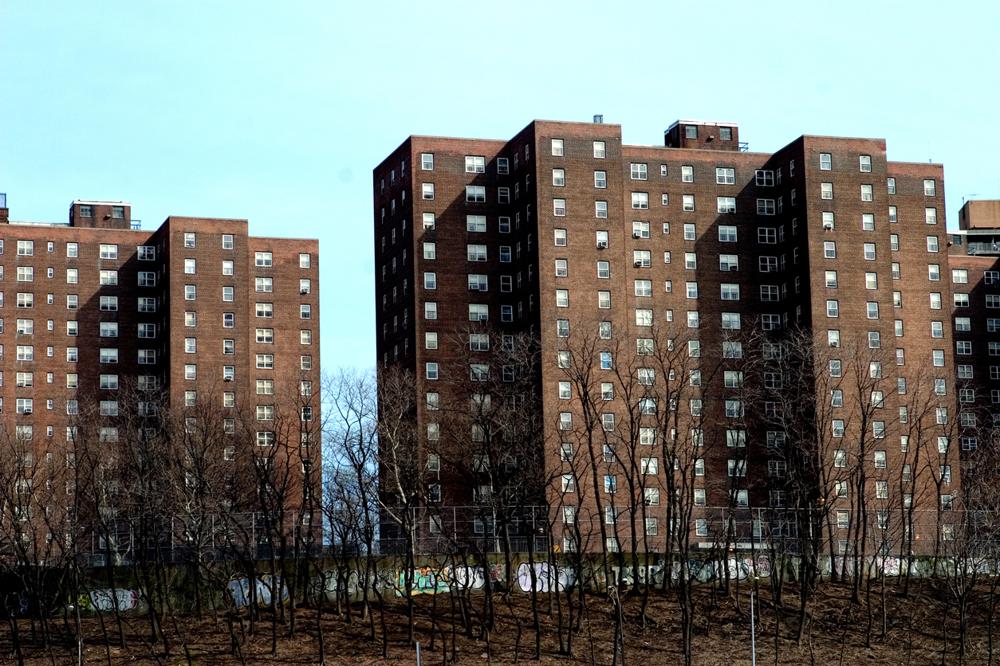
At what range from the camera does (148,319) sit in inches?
7717

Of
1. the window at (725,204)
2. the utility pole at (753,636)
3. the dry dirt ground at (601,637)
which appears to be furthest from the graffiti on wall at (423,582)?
the window at (725,204)

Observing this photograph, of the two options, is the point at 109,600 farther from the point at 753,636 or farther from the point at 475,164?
the point at 475,164

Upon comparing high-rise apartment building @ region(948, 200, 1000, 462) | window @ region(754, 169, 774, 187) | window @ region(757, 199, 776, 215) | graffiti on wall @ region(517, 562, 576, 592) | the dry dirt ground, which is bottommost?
the dry dirt ground

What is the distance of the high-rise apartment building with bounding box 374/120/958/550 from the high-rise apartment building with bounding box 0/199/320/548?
27903mm

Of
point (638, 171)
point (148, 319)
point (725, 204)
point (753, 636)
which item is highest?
point (638, 171)

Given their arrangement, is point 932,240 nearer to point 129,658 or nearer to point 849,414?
point 849,414

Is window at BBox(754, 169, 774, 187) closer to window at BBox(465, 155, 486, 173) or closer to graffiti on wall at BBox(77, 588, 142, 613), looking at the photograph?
window at BBox(465, 155, 486, 173)

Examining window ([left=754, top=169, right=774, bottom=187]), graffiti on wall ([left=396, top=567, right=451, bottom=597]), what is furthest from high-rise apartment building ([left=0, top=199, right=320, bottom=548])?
graffiti on wall ([left=396, top=567, right=451, bottom=597])

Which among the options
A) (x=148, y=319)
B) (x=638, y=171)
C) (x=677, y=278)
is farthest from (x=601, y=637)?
(x=148, y=319)

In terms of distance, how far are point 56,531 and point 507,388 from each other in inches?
2012

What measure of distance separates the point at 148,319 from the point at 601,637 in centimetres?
11279

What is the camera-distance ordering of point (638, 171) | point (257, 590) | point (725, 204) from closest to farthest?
point (257, 590)
point (638, 171)
point (725, 204)

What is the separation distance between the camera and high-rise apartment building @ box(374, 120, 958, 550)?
150 metres

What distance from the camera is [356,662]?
9019 centimetres
